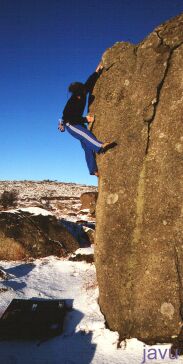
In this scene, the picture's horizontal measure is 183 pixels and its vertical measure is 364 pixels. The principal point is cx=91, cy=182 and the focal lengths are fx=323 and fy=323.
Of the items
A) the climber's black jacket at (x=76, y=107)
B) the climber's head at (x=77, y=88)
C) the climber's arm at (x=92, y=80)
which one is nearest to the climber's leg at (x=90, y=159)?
the climber's black jacket at (x=76, y=107)

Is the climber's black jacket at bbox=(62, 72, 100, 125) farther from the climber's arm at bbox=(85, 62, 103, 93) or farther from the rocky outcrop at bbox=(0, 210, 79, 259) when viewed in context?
the rocky outcrop at bbox=(0, 210, 79, 259)

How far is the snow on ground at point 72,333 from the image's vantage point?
5184 mm

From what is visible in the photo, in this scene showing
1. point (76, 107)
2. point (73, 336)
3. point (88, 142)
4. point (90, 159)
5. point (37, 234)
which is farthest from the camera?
point (37, 234)

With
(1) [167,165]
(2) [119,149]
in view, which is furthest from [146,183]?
(2) [119,149]

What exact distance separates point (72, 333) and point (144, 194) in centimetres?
287

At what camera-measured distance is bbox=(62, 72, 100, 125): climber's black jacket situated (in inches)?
289

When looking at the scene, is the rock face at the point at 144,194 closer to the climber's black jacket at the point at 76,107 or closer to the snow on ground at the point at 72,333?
the snow on ground at the point at 72,333

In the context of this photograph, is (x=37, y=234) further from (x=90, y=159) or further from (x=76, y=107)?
(x=76, y=107)

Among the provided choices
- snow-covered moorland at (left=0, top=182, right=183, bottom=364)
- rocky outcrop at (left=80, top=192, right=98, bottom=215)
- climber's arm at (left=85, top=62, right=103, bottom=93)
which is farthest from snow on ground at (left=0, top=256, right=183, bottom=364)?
rocky outcrop at (left=80, top=192, right=98, bottom=215)

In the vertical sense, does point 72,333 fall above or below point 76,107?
below

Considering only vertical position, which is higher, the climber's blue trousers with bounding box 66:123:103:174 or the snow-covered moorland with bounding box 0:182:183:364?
the climber's blue trousers with bounding box 66:123:103:174

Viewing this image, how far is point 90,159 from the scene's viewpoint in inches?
286

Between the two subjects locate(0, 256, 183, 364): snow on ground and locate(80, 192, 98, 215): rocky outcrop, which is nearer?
locate(0, 256, 183, 364): snow on ground

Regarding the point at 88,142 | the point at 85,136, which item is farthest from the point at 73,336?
the point at 85,136
